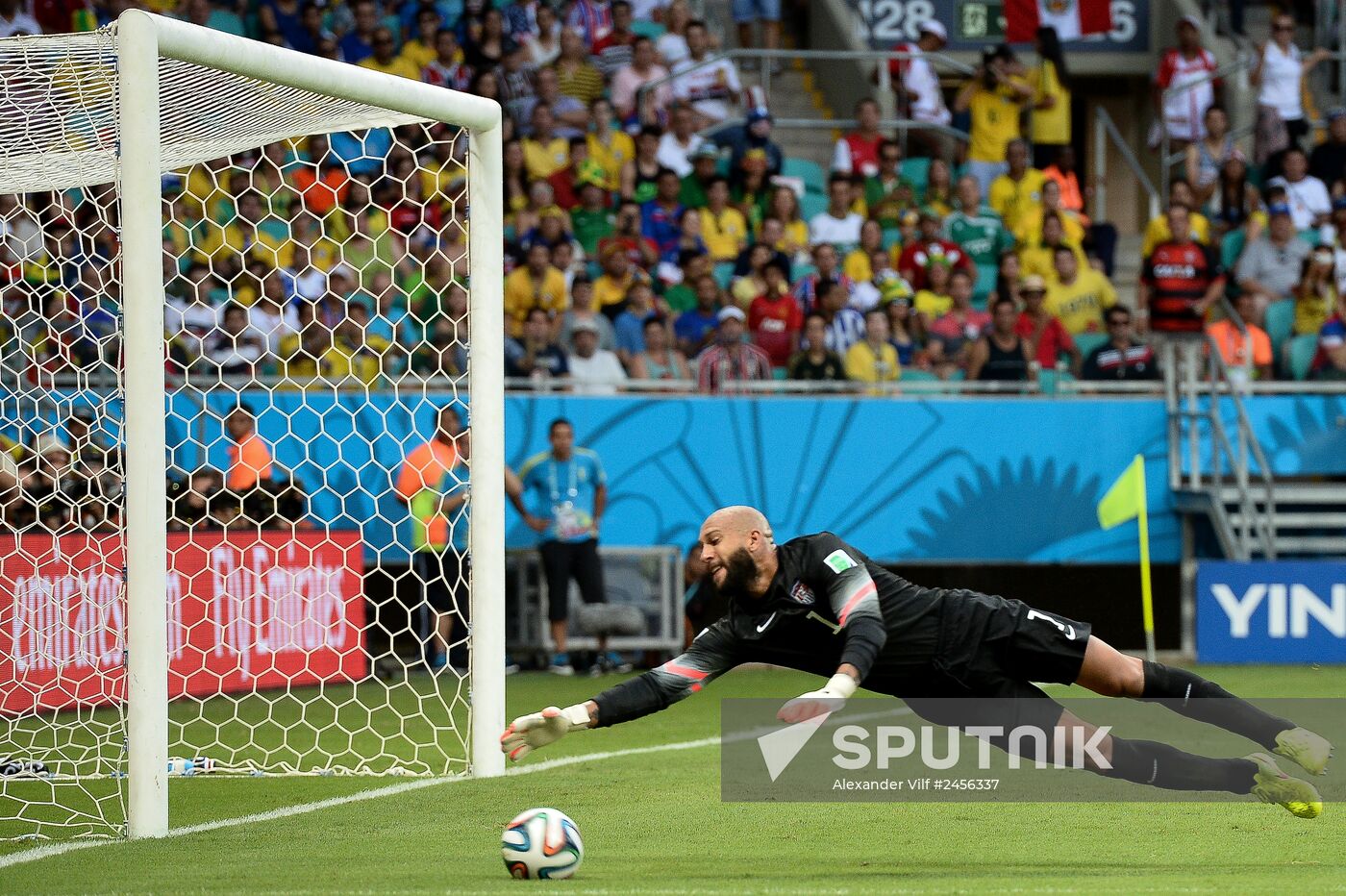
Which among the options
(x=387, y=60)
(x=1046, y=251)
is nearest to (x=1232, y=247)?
(x=1046, y=251)

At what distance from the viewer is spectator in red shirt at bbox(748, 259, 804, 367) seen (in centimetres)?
1675

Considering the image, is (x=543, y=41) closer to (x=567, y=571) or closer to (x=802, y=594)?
(x=567, y=571)

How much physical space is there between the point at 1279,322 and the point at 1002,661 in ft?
38.3

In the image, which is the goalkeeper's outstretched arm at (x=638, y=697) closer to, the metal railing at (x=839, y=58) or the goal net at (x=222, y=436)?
the goal net at (x=222, y=436)

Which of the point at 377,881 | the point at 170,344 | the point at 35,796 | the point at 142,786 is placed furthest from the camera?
the point at 170,344

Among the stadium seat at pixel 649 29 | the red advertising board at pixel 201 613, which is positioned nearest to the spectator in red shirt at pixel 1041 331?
the stadium seat at pixel 649 29

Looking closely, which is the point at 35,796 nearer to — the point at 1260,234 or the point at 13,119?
the point at 13,119

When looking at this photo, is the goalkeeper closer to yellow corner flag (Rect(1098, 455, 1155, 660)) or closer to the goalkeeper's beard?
the goalkeeper's beard

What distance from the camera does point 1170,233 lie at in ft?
58.6

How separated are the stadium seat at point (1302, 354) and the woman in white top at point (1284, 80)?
334cm

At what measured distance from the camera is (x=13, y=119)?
900 cm

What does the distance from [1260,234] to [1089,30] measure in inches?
217

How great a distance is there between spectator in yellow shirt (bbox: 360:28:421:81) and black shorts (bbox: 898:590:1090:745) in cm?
1227

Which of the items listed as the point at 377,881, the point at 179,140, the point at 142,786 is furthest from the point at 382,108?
the point at 377,881
